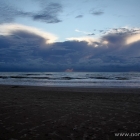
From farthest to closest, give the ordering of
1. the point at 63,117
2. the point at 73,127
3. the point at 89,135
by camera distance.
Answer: the point at 63,117, the point at 73,127, the point at 89,135

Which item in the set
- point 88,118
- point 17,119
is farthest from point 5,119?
point 88,118

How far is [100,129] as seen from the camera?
7305mm

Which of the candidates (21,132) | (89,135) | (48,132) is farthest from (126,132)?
(21,132)

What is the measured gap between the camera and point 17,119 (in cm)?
881

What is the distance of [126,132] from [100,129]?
1.08m

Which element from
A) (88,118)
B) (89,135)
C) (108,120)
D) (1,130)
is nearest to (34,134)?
(1,130)

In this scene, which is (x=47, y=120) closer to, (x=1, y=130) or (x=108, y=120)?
(x=1, y=130)

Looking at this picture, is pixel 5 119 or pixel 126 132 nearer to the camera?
pixel 126 132

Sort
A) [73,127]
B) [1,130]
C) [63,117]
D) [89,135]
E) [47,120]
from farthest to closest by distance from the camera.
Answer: [63,117] < [47,120] < [73,127] < [1,130] < [89,135]

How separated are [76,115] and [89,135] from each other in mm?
3208

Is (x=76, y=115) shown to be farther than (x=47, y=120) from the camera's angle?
Yes

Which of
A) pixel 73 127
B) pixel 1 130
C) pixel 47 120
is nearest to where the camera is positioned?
pixel 1 130

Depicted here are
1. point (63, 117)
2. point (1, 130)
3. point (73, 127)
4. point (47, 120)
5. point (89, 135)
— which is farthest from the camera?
point (63, 117)

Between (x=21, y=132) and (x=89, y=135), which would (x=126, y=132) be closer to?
(x=89, y=135)
